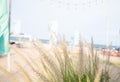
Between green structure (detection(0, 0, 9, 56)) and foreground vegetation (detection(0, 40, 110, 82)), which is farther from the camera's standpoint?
green structure (detection(0, 0, 9, 56))

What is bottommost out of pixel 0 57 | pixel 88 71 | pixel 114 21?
pixel 0 57

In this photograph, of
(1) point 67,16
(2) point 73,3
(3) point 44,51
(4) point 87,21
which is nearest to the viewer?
(3) point 44,51

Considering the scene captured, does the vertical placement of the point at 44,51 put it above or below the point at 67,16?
below

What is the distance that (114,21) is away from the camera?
328 cm

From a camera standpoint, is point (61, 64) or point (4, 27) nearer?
point (61, 64)

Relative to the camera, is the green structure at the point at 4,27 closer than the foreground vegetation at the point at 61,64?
No

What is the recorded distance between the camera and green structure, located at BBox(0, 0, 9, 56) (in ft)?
7.66

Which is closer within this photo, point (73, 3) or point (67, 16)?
point (73, 3)

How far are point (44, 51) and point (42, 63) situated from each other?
97mm

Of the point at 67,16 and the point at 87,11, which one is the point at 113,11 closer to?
the point at 87,11

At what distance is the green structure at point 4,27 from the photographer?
233cm

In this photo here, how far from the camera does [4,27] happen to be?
237 cm

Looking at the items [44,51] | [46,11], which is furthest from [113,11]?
[44,51]

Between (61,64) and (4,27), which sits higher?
(4,27)
